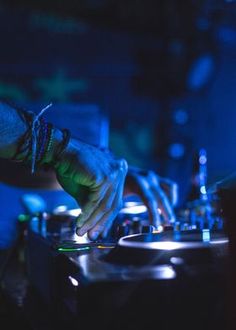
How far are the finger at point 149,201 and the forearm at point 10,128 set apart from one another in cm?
53

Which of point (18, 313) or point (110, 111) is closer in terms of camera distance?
point (18, 313)

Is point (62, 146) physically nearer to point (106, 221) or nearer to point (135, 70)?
point (106, 221)

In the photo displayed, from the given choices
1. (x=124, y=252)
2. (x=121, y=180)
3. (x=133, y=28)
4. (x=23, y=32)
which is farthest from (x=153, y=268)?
(x=133, y=28)

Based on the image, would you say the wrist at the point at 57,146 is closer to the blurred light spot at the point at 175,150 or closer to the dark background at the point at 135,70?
the dark background at the point at 135,70

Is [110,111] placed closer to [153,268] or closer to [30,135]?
[30,135]

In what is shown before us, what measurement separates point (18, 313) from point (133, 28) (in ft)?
14.8

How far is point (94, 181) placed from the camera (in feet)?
4.26

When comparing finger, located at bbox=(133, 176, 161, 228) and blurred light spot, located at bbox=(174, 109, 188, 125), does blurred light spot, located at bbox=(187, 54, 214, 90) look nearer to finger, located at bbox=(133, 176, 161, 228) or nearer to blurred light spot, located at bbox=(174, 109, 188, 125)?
blurred light spot, located at bbox=(174, 109, 188, 125)

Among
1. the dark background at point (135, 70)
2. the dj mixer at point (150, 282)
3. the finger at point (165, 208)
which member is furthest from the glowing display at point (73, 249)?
the dark background at point (135, 70)

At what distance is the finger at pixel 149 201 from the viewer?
1.61 metres

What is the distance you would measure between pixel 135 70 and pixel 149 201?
404 centimetres

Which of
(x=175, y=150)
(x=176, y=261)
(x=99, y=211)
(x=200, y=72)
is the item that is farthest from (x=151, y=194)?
(x=175, y=150)

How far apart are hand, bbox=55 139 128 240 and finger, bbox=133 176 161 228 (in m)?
0.28

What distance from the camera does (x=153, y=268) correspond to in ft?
2.80
